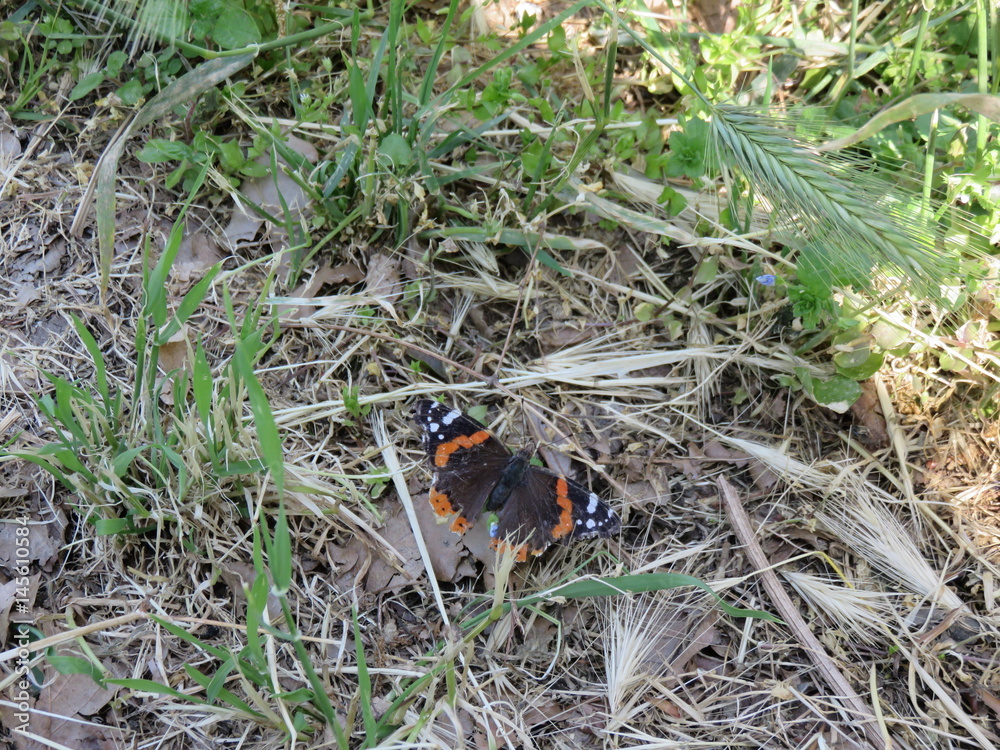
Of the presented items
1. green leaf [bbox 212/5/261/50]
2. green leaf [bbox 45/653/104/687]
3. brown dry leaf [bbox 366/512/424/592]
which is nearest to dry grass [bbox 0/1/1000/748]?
brown dry leaf [bbox 366/512/424/592]

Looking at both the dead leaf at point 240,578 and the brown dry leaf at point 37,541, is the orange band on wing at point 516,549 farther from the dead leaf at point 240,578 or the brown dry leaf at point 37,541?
the brown dry leaf at point 37,541

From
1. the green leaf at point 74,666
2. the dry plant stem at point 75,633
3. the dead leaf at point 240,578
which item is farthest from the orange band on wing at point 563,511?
the green leaf at point 74,666

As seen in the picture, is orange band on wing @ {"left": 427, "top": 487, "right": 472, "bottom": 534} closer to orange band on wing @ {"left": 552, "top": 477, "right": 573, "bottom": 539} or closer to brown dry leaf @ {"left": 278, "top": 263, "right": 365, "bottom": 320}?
orange band on wing @ {"left": 552, "top": 477, "right": 573, "bottom": 539}

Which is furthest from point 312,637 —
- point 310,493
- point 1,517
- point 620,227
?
point 620,227

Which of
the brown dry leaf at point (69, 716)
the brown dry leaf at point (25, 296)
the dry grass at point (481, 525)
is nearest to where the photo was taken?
the brown dry leaf at point (69, 716)

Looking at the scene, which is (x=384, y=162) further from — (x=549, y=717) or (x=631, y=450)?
(x=549, y=717)

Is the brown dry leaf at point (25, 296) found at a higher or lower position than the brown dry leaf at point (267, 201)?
lower

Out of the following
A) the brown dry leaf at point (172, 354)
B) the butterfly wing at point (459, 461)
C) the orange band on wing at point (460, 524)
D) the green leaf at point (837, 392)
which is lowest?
the orange band on wing at point (460, 524)

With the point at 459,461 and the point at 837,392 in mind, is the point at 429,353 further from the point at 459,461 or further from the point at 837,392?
the point at 837,392
